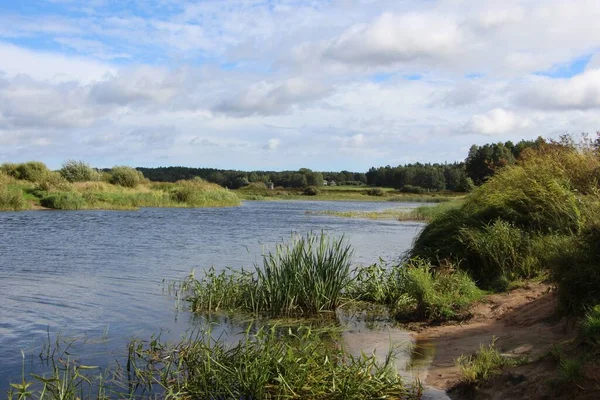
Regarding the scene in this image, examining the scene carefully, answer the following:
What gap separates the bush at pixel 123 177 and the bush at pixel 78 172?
2.03 meters

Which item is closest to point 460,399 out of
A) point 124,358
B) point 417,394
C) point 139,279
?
point 417,394

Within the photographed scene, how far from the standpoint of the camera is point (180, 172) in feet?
459

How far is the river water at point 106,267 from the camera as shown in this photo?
1146 centimetres

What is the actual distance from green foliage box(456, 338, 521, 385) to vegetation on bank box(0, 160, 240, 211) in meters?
44.5

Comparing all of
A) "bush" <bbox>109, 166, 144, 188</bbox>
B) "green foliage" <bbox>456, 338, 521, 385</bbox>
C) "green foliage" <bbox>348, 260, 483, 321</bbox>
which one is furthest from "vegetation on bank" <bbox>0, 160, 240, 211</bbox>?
"green foliage" <bbox>456, 338, 521, 385</bbox>

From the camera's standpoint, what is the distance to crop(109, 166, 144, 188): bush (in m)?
62.1

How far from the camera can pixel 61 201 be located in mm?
48969

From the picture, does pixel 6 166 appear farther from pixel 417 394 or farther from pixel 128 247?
pixel 417 394

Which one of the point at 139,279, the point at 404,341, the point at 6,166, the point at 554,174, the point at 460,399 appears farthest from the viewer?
the point at 6,166

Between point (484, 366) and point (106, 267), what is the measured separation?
15.1 metres

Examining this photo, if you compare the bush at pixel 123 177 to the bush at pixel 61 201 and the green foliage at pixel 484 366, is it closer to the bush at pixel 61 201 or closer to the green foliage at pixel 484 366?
the bush at pixel 61 201

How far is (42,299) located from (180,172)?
128 metres

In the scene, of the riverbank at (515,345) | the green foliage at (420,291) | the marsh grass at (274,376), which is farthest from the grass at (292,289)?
the marsh grass at (274,376)

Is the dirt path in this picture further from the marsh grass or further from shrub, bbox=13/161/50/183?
shrub, bbox=13/161/50/183
